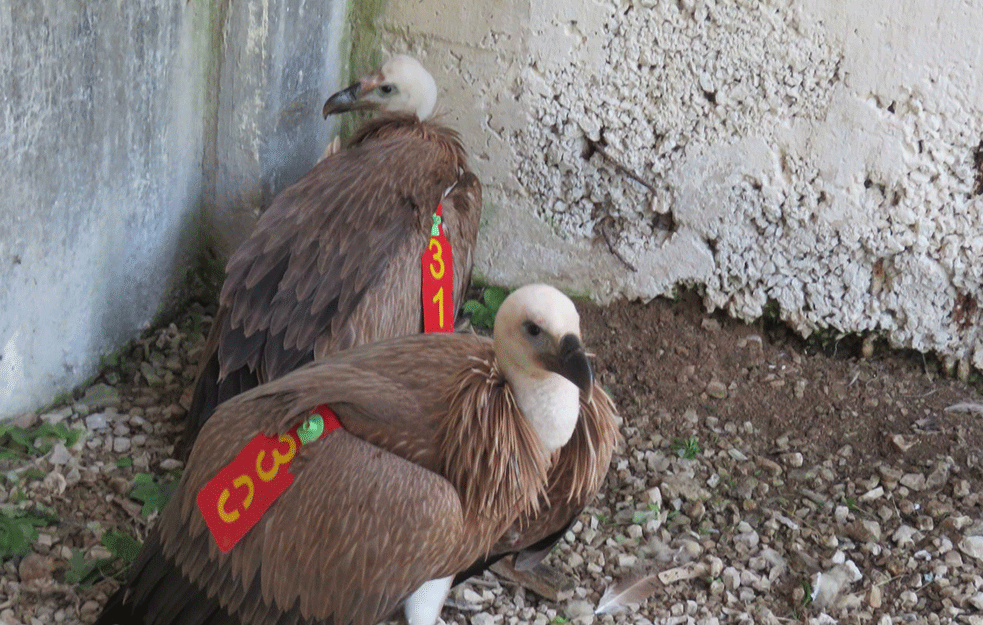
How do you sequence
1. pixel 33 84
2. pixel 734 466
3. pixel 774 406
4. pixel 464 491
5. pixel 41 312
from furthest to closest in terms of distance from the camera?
pixel 774 406, pixel 734 466, pixel 41 312, pixel 33 84, pixel 464 491

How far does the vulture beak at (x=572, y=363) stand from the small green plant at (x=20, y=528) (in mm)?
1554

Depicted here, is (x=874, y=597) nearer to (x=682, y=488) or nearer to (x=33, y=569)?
(x=682, y=488)

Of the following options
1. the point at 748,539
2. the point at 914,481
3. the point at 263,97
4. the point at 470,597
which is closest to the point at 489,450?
the point at 470,597

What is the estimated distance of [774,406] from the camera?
12.8 feet

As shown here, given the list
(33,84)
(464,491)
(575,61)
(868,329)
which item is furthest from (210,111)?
(868,329)

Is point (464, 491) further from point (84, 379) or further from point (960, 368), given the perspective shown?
point (960, 368)

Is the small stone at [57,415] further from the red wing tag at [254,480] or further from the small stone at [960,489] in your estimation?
the small stone at [960,489]

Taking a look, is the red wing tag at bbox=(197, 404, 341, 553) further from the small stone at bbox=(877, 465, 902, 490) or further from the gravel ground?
the small stone at bbox=(877, 465, 902, 490)

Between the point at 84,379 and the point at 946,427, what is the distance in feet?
9.11

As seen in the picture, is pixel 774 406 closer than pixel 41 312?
No

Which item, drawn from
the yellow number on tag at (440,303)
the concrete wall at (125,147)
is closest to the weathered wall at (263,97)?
the concrete wall at (125,147)

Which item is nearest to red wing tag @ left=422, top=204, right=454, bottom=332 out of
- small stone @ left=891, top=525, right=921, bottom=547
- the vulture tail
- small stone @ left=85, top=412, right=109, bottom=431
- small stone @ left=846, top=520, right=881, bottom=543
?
the vulture tail

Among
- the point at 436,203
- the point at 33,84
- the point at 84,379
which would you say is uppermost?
the point at 33,84

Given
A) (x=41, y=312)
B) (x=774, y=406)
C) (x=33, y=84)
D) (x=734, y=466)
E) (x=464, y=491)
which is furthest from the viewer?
(x=774, y=406)
